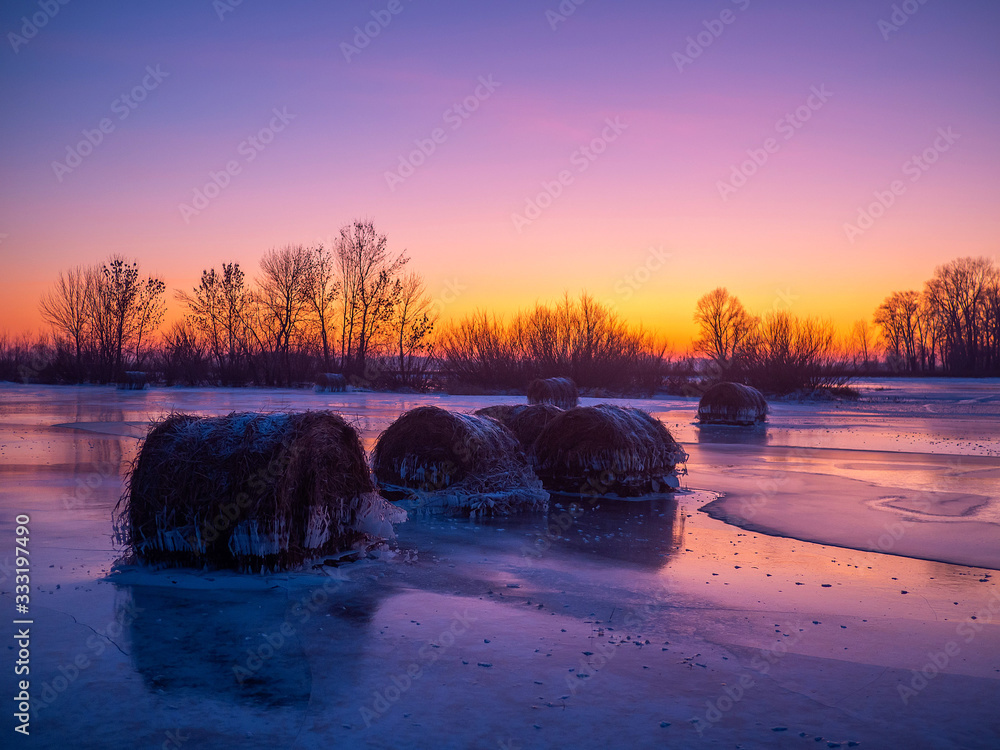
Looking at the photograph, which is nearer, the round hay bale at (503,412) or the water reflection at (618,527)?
the water reflection at (618,527)

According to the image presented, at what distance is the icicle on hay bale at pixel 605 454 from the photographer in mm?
10672

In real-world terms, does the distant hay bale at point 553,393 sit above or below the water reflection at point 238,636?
above

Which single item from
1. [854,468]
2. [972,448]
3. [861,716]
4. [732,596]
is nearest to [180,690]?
[861,716]

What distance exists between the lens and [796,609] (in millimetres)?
5582

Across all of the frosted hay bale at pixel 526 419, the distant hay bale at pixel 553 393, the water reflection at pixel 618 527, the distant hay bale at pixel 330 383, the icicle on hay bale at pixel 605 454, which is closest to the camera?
the water reflection at pixel 618 527

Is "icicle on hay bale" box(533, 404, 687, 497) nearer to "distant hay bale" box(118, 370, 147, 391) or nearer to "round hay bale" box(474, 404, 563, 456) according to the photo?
Answer: "round hay bale" box(474, 404, 563, 456)

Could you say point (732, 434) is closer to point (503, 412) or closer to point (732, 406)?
point (732, 406)

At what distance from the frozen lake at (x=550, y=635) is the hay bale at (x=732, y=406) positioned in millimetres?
13205

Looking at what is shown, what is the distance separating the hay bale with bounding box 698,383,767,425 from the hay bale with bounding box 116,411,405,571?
59.7 feet

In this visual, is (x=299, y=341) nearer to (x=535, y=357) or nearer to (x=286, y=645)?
(x=535, y=357)

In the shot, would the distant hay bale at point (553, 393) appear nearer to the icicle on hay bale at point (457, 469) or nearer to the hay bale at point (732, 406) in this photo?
the hay bale at point (732, 406)

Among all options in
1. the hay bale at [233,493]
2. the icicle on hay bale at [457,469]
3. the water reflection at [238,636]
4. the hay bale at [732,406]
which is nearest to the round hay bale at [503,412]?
the icicle on hay bale at [457,469]

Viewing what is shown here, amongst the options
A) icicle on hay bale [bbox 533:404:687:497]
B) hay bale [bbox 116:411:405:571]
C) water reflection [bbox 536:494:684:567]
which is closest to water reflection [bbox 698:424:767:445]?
icicle on hay bale [bbox 533:404:687:497]

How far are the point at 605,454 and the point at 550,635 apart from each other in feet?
19.3
